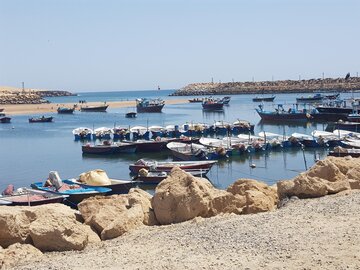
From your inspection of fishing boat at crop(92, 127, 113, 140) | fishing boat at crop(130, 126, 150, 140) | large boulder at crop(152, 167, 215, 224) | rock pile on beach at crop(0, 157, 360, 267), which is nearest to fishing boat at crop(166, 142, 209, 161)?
fishing boat at crop(130, 126, 150, 140)

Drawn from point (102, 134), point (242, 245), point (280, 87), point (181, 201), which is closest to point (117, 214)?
point (181, 201)

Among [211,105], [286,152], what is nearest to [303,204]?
[286,152]

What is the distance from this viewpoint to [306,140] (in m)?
42.7

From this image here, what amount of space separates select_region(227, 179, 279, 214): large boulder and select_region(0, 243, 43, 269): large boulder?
5477 millimetres

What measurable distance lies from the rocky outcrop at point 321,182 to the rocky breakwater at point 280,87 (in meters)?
128

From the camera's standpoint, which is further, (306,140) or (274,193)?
(306,140)

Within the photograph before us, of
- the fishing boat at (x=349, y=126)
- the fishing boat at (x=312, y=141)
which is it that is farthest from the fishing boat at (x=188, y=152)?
the fishing boat at (x=349, y=126)

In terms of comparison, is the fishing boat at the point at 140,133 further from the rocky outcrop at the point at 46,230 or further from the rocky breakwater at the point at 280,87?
the rocky breakwater at the point at 280,87

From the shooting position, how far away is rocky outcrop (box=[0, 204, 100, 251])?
1258 cm

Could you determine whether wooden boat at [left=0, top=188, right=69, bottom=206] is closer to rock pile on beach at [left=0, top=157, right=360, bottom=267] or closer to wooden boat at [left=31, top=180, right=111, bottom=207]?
wooden boat at [left=31, top=180, right=111, bottom=207]

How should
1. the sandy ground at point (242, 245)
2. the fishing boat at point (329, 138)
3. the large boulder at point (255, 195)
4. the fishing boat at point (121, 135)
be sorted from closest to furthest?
the sandy ground at point (242, 245) < the large boulder at point (255, 195) < the fishing boat at point (329, 138) < the fishing boat at point (121, 135)

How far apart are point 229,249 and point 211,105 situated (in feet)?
278

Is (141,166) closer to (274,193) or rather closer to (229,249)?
(274,193)

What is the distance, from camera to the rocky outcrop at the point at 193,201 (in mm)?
14422
